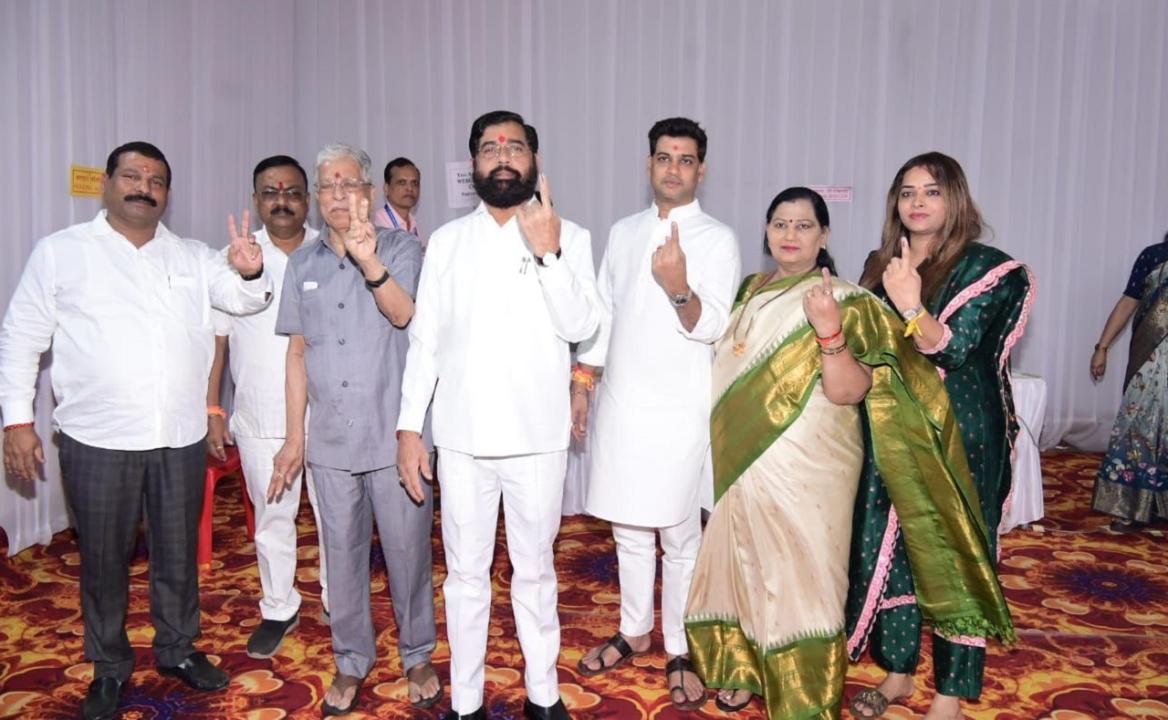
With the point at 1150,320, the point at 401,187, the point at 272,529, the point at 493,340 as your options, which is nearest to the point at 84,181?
the point at 401,187

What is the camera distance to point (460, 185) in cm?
626

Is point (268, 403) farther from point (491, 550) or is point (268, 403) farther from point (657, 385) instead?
point (657, 385)

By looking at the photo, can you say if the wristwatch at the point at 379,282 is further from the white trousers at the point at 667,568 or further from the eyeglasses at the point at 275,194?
the white trousers at the point at 667,568

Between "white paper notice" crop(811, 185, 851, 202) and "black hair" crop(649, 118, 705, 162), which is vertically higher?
"white paper notice" crop(811, 185, 851, 202)

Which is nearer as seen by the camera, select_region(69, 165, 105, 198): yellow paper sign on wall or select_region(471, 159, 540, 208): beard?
select_region(471, 159, 540, 208): beard

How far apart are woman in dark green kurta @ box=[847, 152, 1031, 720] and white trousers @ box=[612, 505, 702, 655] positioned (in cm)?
48

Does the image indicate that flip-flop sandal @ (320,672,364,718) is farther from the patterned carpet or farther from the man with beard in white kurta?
the man with beard in white kurta

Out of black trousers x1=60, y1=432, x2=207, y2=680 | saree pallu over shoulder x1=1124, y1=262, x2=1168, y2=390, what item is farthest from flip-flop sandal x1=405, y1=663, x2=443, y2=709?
saree pallu over shoulder x1=1124, y1=262, x2=1168, y2=390

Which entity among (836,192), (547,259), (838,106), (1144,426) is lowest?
(1144,426)

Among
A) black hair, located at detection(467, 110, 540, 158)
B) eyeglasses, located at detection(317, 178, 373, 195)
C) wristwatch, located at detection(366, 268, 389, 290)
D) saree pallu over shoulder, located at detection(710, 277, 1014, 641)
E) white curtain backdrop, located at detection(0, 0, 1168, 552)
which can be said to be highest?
white curtain backdrop, located at detection(0, 0, 1168, 552)

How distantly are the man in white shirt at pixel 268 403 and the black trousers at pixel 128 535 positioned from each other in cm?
26

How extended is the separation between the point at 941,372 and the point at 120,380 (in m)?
2.27

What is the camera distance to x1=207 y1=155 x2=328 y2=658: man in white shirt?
2.94m

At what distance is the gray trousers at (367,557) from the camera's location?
99.0 inches
